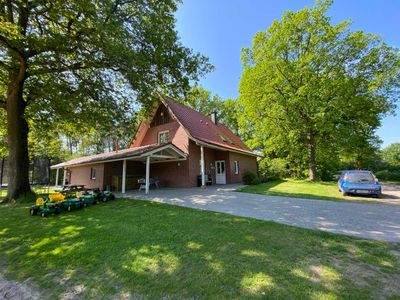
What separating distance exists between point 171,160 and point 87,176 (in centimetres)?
871

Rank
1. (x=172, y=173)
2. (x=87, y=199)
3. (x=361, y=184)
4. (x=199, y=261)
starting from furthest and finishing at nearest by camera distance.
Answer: (x=172, y=173), (x=361, y=184), (x=87, y=199), (x=199, y=261)

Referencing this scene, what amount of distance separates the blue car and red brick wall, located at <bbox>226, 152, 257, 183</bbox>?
9161 millimetres

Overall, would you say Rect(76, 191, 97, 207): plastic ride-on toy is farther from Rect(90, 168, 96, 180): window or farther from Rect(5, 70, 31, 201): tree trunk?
Rect(90, 168, 96, 180): window

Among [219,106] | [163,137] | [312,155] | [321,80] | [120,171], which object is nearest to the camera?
[120,171]

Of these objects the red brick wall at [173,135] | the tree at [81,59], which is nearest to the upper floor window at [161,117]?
the red brick wall at [173,135]

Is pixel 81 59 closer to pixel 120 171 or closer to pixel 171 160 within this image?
pixel 171 160

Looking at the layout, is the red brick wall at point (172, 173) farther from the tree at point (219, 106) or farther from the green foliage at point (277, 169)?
the tree at point (219, 106)

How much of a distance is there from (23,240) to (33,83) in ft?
32.8

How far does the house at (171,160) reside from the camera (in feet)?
52.5

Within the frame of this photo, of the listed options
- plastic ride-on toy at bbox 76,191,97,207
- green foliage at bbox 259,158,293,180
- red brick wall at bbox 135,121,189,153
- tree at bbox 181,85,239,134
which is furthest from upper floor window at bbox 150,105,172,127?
tree at bbox 181,85,239,134

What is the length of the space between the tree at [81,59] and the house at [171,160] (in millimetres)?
3879

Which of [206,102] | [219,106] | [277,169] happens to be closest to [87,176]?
[277,169]

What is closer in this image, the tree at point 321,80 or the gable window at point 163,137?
the tree at point 321,80

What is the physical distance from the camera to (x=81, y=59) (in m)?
10.7
